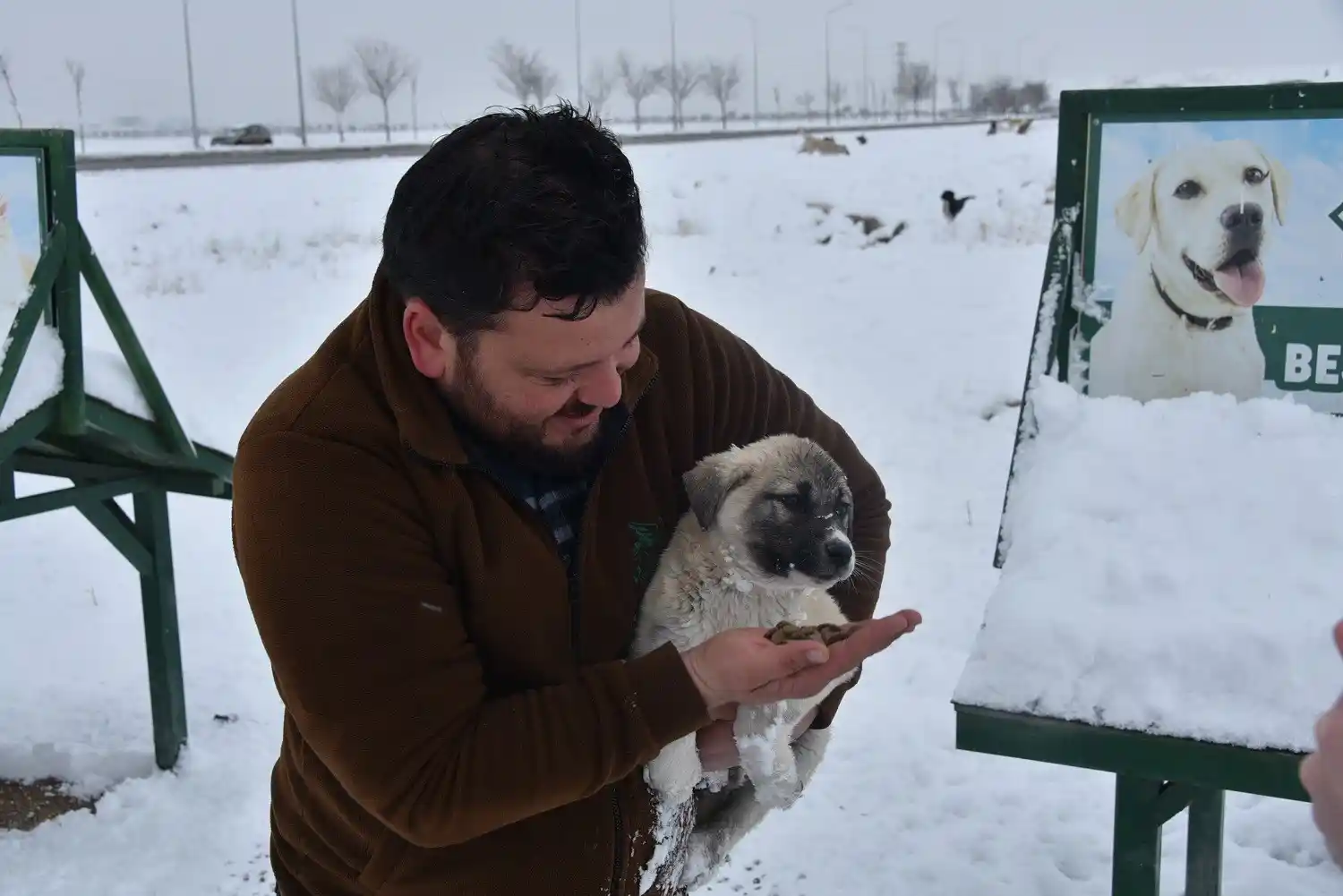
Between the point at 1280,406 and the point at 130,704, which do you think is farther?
the point at 130,704

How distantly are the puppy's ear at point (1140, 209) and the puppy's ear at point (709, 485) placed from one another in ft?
3.63

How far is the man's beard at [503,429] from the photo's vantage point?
1834mm

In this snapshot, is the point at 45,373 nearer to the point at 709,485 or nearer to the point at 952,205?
the point at 709,485

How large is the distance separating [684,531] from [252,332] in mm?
11272

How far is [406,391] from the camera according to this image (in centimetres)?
182

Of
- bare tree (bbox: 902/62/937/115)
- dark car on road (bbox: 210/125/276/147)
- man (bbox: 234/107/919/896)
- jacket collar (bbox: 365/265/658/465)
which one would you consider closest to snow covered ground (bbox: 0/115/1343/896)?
man (bbox: 234/107/919/896)

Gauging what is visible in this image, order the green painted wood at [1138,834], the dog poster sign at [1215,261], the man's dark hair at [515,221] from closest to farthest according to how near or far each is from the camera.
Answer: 1. the man's dark hair at [515,221]
2. the green painted wood at [1138,834]
3. the dog poster sign at [1215,261]

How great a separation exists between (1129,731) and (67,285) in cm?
382

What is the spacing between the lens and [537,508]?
1.97 metres

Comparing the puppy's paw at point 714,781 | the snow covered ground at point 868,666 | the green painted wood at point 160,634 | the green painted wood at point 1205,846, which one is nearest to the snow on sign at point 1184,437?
the puppy's paw at point 714,781

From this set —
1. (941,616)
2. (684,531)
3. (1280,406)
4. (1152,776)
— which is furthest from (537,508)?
(941,616)

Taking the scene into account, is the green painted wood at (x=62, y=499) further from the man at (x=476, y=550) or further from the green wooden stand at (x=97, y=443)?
the man at (x=476, y=550)

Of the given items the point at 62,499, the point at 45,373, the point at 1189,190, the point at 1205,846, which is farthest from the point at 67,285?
the point at 1205,846

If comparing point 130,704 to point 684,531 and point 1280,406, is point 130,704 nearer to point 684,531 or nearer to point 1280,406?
point 684,531
